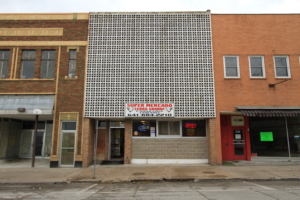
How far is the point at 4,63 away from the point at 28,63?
1547 millimetres

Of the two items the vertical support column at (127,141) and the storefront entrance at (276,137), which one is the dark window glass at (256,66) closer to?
the storefront entrance at (276,137)

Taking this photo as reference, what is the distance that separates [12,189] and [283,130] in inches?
574

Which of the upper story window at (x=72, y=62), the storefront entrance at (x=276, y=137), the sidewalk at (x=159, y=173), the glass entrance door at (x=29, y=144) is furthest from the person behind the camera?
the glass entrance door at (x=29, y=144)

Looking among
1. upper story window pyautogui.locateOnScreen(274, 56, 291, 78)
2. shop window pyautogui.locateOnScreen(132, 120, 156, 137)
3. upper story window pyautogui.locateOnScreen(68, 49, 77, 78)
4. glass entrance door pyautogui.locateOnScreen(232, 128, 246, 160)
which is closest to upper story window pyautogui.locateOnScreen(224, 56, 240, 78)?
upper story window pyautogui.locateOnScreen(274, 56, 291, 78)

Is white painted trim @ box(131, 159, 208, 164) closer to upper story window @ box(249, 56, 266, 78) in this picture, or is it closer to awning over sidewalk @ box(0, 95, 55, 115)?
Answer: awning over sidewalk @ box(0, 95, 55, 115)

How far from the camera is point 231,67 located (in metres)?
14.0

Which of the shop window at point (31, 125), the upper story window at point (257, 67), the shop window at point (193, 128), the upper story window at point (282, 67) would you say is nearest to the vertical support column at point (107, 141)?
the shop window at point (193, 128)

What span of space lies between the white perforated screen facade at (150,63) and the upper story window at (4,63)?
17.7 feet

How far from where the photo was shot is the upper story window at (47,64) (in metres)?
14.2

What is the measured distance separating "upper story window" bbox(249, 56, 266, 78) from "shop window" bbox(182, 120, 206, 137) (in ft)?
14.0

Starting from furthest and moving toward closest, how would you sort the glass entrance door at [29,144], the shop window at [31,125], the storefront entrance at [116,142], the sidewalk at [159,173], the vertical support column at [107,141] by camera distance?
the shop window at [31,125], the glass entrance door at [29,144], the storefront entrance at [116,142], the vertical support column at [107,141], the sidewalk at [159,173]

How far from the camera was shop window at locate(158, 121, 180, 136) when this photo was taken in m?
14.0

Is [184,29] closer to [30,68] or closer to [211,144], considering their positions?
[211,144]

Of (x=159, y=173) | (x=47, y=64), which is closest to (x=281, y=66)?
(x=159, y=173)
